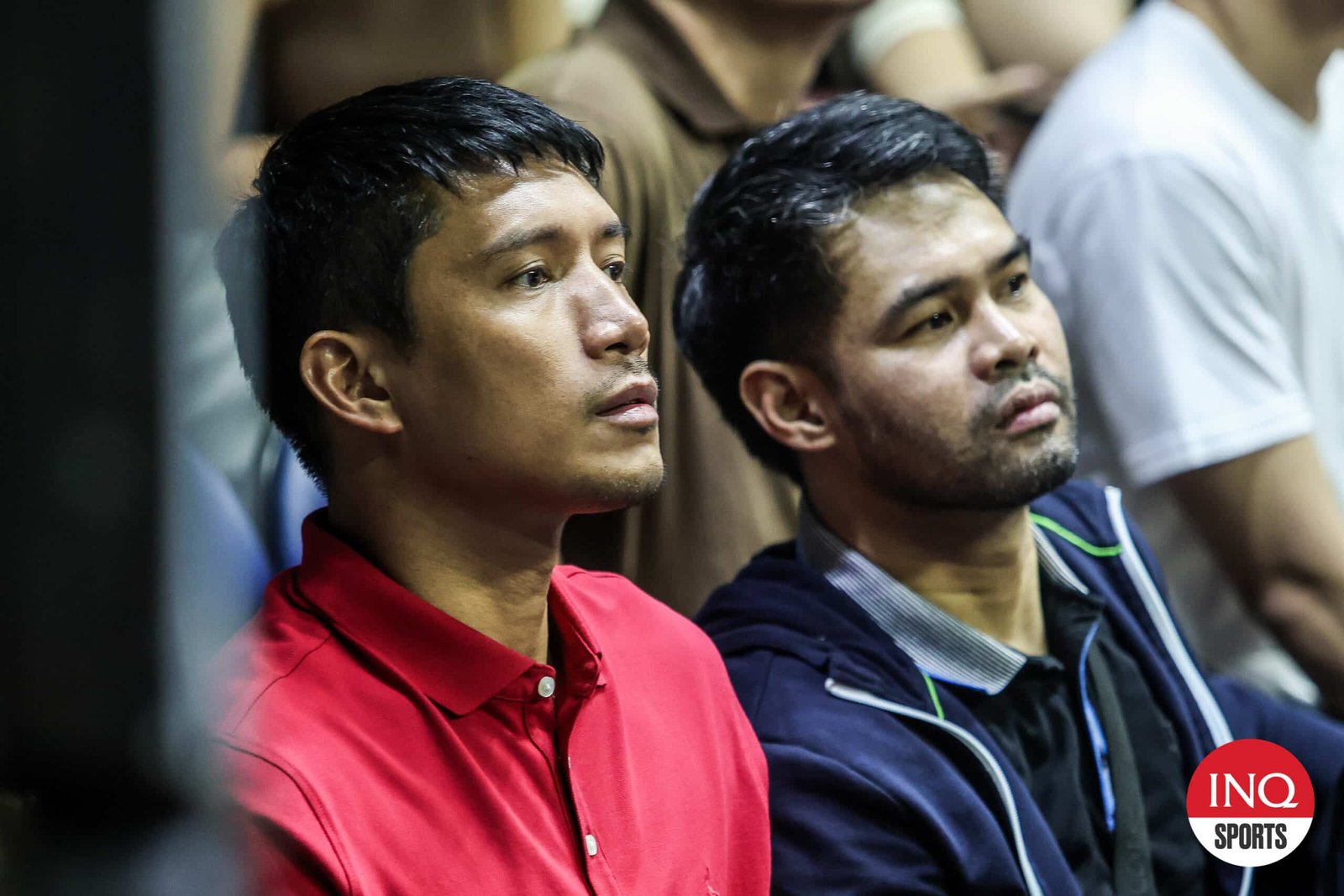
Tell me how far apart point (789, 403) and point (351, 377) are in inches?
15.3

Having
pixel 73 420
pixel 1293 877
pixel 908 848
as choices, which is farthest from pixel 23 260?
pixel 1293 877

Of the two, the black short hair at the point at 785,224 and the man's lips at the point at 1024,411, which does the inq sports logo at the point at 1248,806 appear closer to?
the man's lips at the point at 1024,411

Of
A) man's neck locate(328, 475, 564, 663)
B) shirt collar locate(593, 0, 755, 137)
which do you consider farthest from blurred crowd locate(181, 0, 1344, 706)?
man's neck locate(328, 475, 564, 663)

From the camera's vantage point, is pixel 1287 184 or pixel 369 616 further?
pixel 1287 184

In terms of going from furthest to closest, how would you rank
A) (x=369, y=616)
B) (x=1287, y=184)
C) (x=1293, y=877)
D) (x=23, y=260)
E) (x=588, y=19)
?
1. (x=1287, y=184)
2. (x=588, y=19)
3. (x=1293, y=877)
4. (x=369, y=616)
5. (x=23, y=260)

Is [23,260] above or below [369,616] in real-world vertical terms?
above

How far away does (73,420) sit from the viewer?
14cm

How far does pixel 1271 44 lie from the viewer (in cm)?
134

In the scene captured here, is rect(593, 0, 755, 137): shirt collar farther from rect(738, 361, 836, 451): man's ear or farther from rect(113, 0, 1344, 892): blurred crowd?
rect(738, 361, 836, 451): man's ear

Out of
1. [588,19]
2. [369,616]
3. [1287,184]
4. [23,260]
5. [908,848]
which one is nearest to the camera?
[23,260]

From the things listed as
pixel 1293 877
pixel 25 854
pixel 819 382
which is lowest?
pixel 1293 877

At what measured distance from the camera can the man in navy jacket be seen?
890 millimetres

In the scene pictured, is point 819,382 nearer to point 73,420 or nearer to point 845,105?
point 845,105

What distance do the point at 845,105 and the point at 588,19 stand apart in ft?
0.82
